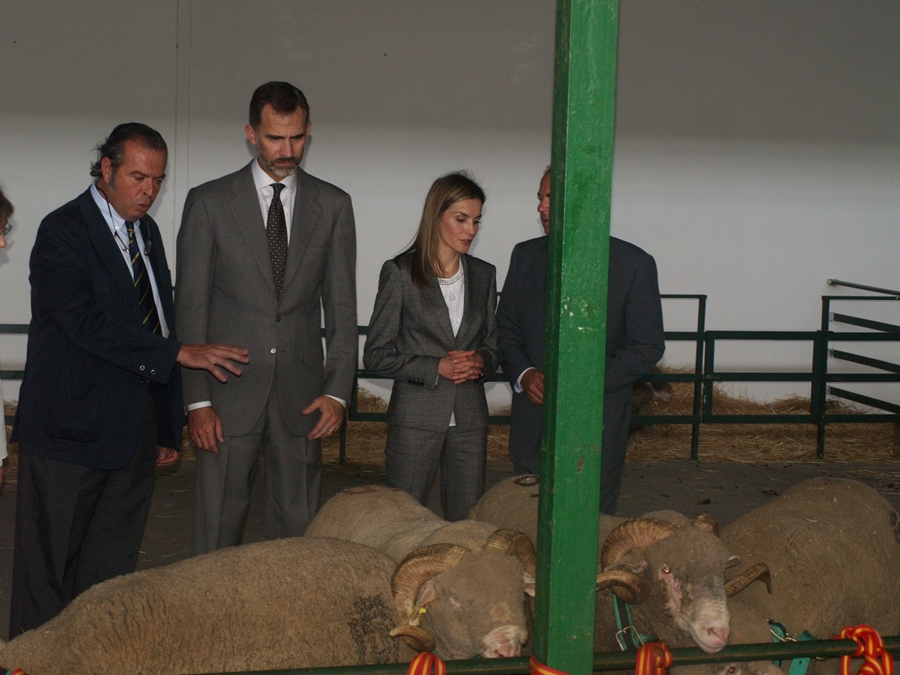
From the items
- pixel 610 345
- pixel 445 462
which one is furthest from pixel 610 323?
pixel 445 462

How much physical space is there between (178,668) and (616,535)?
1192mm

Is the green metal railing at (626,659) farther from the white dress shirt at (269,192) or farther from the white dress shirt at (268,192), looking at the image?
the white dress shirt at (269,192)

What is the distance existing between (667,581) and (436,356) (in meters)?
1.55

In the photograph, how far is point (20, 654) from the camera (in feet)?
7.01

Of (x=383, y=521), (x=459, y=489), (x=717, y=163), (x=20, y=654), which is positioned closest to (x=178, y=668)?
(x=20, y=654)

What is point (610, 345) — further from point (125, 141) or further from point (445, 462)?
point (125, 141)

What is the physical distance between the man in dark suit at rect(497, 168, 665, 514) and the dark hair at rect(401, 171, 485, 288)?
329 millimetres

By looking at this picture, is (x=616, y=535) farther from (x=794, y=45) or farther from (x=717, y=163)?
(x=794, y=45)

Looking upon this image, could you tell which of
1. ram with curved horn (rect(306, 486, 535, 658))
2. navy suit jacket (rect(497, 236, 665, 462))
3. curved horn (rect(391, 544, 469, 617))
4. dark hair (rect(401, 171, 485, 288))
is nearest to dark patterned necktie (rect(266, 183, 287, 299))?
dark hair (rect(401, 171, 485, 288))

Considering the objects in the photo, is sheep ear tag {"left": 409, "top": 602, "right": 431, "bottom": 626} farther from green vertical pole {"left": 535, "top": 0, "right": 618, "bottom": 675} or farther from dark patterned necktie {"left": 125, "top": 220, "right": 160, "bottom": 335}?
dark patterned necktie {"left": 125, "top": 220, "right": 160, "bottom": 335}

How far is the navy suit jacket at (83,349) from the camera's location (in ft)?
10.3

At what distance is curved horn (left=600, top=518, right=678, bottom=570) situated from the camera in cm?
263

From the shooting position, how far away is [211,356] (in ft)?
10.6

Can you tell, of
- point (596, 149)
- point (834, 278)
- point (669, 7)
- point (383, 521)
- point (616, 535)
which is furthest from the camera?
point (834, 278)
